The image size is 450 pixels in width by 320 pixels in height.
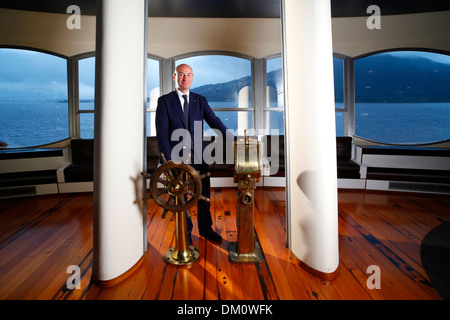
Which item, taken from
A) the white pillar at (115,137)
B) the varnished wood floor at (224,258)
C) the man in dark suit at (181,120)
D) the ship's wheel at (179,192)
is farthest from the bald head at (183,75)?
the varnished wood floor at (224,258)

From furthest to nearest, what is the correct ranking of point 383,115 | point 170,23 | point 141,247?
1. point 383,115
2. point 170,23
3. point 141,247

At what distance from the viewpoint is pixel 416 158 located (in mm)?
3975

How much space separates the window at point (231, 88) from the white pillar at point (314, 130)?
3.08 m

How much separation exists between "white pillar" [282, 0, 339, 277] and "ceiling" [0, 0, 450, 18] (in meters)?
2.57

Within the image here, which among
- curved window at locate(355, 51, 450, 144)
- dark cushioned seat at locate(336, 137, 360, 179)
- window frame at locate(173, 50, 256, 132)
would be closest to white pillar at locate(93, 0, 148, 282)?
window frame at locate(173, 50, 256, 132)

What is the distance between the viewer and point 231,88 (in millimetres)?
5191

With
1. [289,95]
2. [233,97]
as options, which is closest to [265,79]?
[233,97]

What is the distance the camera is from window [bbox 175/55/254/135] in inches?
199

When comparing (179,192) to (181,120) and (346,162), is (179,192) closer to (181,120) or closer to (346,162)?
(181,120)

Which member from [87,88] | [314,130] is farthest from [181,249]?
[87,88]

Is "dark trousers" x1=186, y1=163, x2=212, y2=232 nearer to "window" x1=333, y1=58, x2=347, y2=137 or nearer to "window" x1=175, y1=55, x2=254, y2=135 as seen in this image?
"window" x1=175, y1=55, x2=254, y2=135

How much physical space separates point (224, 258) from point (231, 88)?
377 cm
